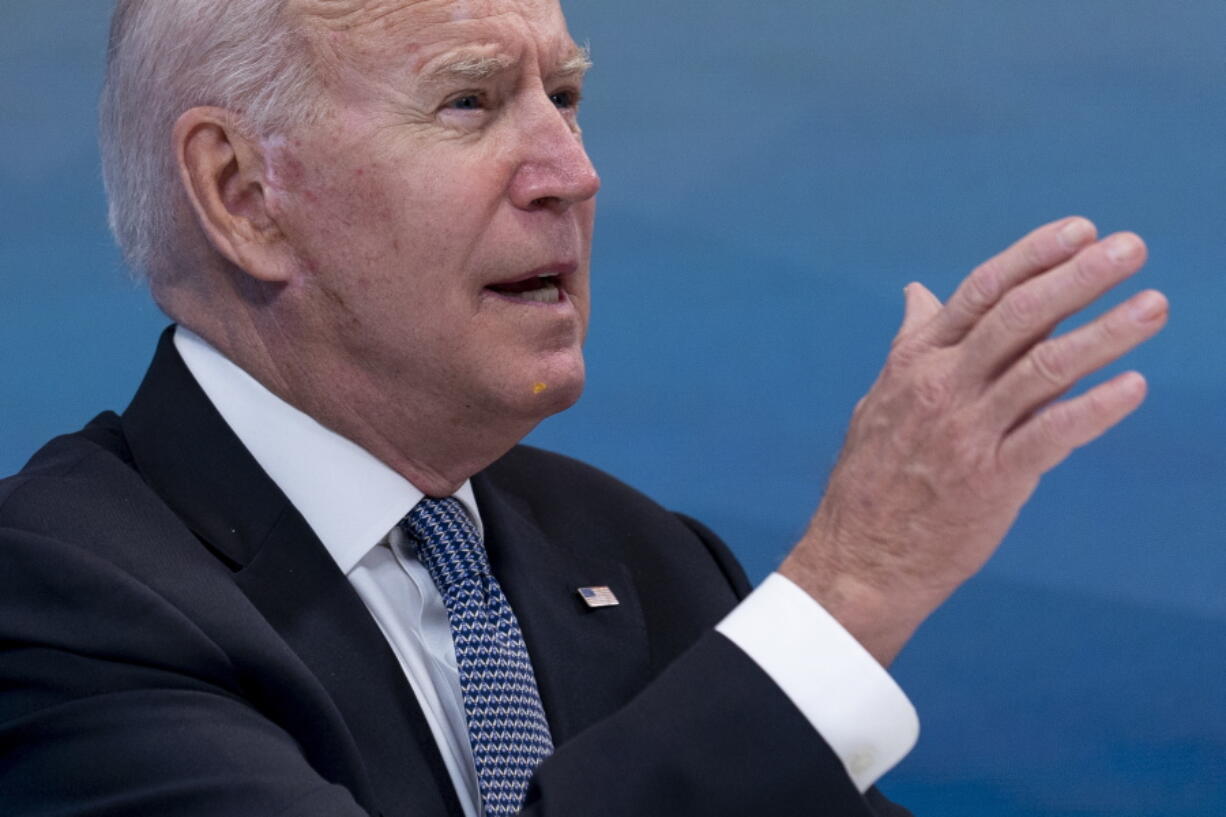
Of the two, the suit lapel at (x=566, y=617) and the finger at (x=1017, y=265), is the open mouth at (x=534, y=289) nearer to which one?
the suit lapel at (x=566, y=617)

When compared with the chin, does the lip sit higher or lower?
higher

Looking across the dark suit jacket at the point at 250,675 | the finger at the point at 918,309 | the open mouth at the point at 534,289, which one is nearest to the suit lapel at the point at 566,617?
the dark suit jacket at the point at 250,675

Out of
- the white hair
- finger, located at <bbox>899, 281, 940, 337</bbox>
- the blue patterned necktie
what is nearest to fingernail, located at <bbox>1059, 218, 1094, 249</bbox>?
finger, located at <bbox>899, 281, 940, 337</bbox>

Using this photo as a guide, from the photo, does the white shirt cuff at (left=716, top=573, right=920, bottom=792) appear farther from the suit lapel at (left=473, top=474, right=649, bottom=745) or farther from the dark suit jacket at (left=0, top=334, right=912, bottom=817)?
the suit lapel at (left=473, top=474, right=649, bottom=745)

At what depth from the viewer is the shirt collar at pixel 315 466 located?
1.71 metres

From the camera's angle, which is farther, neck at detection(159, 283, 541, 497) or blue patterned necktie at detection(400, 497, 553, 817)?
neck at detection(159, 283, 541, 497)

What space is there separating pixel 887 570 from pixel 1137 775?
4.69 feet

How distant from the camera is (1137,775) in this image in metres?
2.56

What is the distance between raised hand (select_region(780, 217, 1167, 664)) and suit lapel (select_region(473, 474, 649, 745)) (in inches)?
18.4

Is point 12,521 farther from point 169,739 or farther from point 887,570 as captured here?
point 887,570

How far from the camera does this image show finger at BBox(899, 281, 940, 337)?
135cm

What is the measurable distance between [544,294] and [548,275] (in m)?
0.02

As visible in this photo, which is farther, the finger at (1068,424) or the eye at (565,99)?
the eye at (565,99)

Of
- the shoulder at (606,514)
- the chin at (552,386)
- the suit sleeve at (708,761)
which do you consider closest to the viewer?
the suit sleeve at (708,761)
